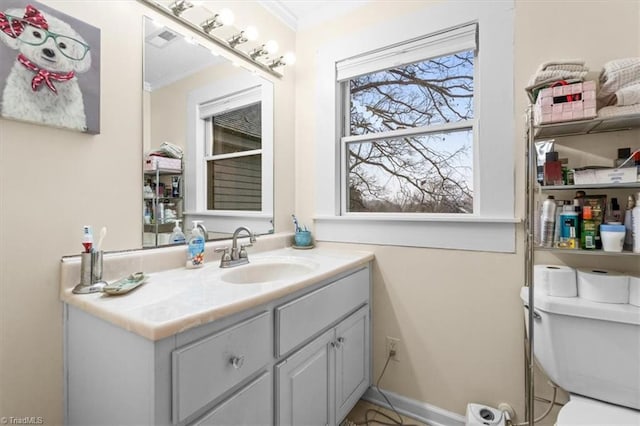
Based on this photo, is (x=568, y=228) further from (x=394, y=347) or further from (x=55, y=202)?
(x=55, y=202)

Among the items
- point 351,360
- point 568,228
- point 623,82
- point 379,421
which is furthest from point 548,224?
point 379,421

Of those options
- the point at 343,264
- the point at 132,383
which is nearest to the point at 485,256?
the point at 343,264

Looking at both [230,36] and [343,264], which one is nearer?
[343,264]

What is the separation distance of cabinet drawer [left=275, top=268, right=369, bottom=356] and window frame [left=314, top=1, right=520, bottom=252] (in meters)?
0.33

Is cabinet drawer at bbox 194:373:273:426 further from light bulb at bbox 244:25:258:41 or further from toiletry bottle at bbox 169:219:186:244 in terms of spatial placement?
light bulb at bbox 244:25:258:41

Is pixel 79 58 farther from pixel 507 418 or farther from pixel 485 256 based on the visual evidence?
pixel 507 418

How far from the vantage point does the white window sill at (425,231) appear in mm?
1366

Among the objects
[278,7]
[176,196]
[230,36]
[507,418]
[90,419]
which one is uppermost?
[278,7]

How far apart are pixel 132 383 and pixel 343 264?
35.5 inches

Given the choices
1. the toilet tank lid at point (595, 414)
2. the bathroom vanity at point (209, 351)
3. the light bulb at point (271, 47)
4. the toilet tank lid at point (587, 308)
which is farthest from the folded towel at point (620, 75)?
the light bulb at point (271, 47)

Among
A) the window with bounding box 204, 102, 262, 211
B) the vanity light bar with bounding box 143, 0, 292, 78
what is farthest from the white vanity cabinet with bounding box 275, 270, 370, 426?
the vanity light bar with bounding box 143, 0, 292, 78

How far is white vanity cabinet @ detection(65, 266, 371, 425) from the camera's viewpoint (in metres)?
0.71

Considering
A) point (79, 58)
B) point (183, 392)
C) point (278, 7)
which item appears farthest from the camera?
point (278, 7)

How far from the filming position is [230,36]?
1.58 m
